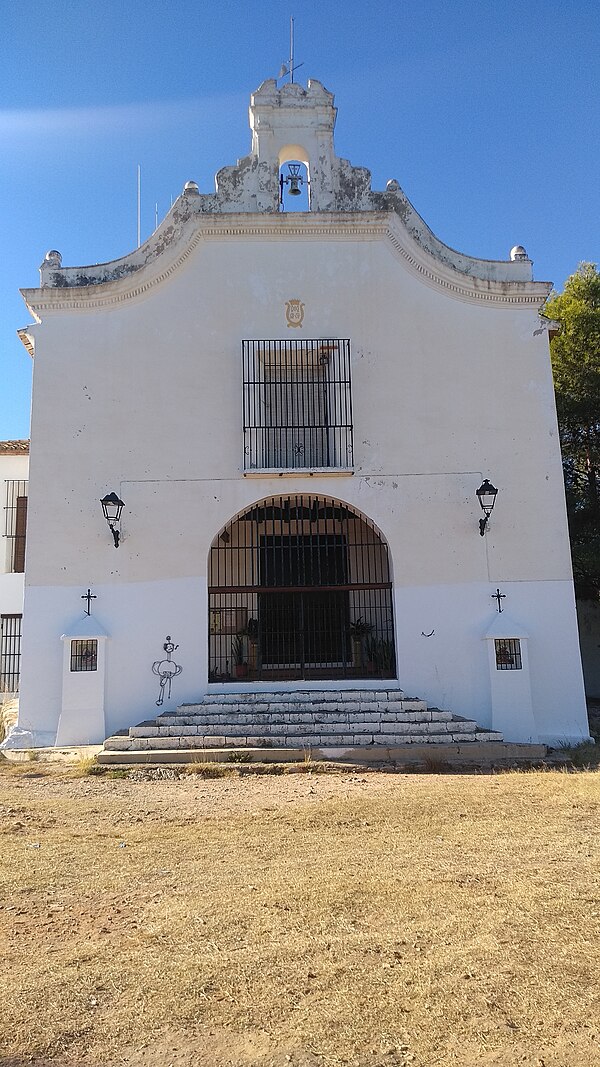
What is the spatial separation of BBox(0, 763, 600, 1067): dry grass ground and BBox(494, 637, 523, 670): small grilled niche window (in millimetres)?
3895

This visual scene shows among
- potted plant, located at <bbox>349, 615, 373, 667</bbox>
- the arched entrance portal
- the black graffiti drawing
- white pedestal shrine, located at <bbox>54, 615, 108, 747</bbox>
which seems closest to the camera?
white pedestal shrine, located at <bbox>54, 615, 108, 747</bbox>

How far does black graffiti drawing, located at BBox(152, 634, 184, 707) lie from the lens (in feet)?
35.4

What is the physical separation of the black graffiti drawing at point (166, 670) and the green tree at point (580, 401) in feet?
27.8

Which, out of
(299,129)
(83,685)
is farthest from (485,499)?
(299,129)

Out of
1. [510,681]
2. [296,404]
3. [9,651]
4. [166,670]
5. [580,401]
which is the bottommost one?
[510,681]

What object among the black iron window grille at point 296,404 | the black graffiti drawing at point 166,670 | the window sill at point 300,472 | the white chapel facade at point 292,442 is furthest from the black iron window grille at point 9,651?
the black iron window grille at point 296,404

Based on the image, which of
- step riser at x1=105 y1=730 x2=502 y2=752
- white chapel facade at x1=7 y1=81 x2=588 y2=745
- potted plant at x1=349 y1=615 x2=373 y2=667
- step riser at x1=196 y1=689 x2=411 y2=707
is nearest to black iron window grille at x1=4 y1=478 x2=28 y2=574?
white chapel facade at x1=7 y1=81 x2=588 y2=745

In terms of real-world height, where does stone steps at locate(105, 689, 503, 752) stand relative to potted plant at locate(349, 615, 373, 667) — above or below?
below

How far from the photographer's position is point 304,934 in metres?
3.96

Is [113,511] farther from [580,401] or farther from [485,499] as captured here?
[580,401]

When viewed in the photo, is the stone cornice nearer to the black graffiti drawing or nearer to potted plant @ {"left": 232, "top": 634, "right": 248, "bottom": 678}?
the black graffiti drawing

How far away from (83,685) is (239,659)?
9.66 feet

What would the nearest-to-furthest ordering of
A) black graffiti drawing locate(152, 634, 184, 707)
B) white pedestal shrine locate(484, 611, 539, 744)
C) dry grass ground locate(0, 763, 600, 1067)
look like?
dry grass ground locate(0, 763, 600, 1067) < white pedestal shrine locate(484, 611, 539, 744) < black graffiti drawing locate(152, 634, 184, 707)

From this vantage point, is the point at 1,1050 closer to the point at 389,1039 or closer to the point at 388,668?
the point at 389,1039
